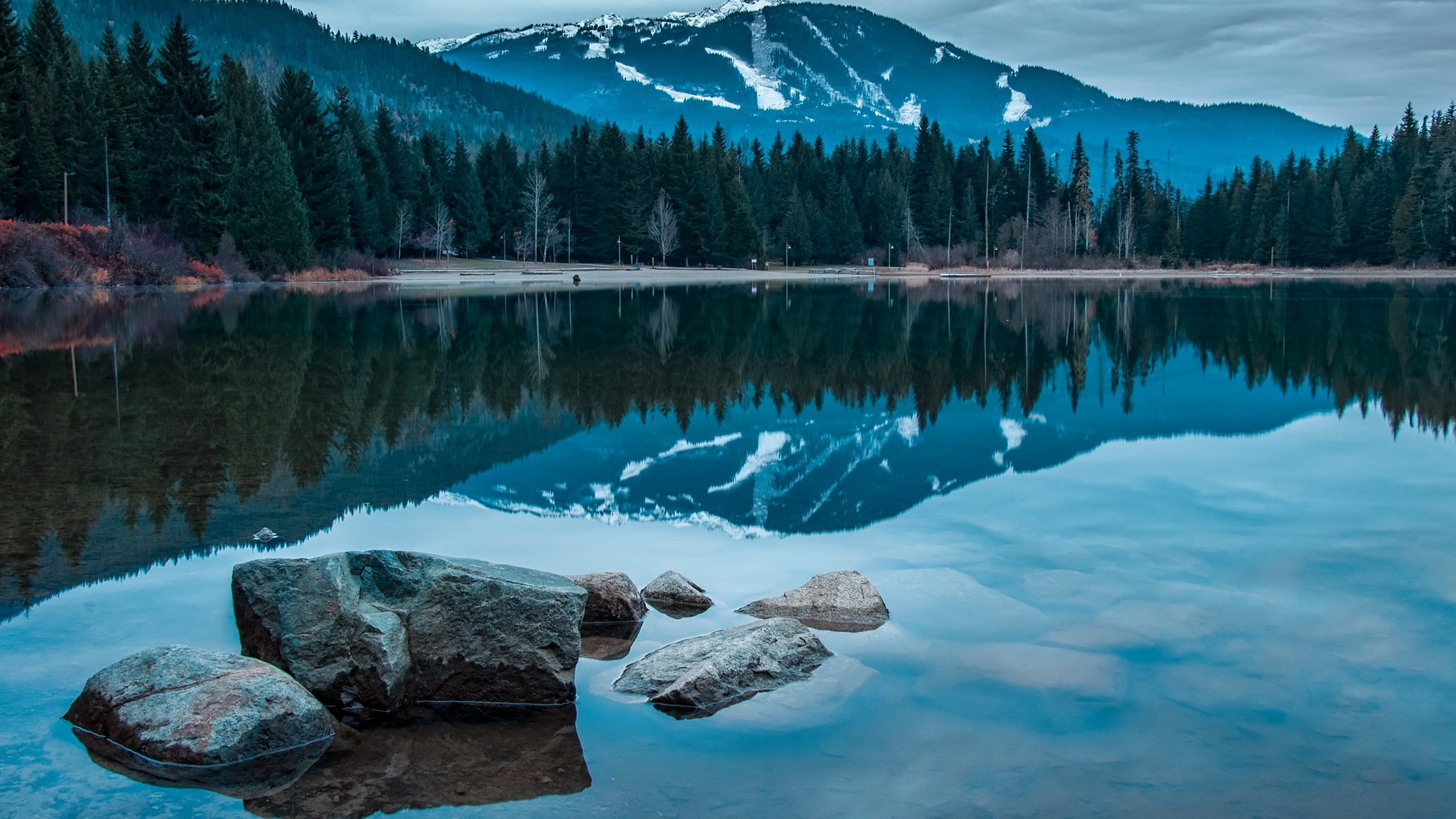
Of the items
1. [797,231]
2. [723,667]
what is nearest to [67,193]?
[797,231]

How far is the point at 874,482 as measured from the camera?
42.4 feet

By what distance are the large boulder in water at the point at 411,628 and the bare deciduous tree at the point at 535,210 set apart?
302 feet

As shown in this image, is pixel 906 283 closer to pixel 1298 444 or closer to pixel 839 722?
pixel 1298 444

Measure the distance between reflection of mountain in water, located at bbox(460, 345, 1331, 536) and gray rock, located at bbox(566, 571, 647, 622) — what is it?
8.48 feet

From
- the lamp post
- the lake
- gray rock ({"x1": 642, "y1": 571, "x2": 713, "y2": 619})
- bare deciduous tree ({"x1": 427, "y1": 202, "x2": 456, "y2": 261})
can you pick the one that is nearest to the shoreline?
bare deciduous tree ({"x1": 427, "y1": 202, "x2": 456, "y2": 261})

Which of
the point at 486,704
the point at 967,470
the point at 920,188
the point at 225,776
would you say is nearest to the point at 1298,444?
the point at 967,470

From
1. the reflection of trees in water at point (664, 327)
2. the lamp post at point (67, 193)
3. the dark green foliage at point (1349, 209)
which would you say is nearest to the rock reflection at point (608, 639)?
the reflection of trees in water at point (664, 327)

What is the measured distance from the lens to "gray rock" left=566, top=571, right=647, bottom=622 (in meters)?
8.16

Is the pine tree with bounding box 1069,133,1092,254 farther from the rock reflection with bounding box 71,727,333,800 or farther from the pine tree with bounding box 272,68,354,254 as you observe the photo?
the rock reflection with bounding box 71,727,333,800

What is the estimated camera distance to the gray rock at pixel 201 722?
5855mm

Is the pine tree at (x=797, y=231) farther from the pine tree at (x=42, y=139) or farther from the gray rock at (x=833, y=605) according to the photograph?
the gray rock at (x=833, y=605)

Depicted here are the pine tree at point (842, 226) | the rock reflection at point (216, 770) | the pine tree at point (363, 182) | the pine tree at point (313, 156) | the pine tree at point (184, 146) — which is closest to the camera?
the rock reflection at point (216, 770)

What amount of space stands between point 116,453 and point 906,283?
70558mm

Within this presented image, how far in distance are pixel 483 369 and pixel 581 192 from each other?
81.4 m
